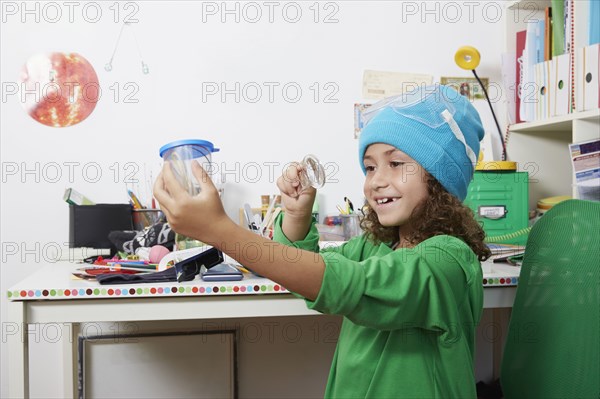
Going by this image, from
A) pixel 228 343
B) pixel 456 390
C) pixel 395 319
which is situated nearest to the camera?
pixel 395 319

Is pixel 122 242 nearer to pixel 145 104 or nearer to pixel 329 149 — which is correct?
pixel 145 104

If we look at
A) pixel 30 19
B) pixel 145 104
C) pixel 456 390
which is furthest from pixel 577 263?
pixel 30 19

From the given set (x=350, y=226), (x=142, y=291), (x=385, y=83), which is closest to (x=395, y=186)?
(x=142, y=291)

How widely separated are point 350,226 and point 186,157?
89 centimetres

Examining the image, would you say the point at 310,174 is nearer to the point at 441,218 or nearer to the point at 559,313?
the point at 441,218

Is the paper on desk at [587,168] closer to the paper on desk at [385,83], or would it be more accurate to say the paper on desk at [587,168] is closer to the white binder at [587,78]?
the white binder at [587,78]

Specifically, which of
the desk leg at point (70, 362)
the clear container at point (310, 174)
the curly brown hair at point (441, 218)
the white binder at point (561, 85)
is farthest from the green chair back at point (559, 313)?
the desk leg at point (70, 362)

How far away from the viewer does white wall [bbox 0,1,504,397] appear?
1567 millimetres

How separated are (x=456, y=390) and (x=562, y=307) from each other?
21cm

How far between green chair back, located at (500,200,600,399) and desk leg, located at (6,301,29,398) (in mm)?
819

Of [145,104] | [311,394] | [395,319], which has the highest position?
[145,104]

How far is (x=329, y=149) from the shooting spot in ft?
5.59

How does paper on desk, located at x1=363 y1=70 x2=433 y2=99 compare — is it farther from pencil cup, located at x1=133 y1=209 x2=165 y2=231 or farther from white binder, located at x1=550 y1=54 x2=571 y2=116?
pencil cup, located at x1=133 y1=209 x2=165 y2=231

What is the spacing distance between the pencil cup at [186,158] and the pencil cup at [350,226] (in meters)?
0.77
